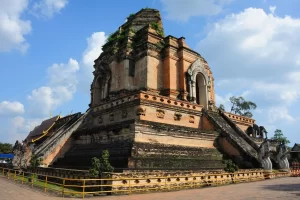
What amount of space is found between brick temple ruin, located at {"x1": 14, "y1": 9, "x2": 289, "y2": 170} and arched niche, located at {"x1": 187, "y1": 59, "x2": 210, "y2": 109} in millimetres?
88

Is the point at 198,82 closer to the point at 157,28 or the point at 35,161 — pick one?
the point at 157,28

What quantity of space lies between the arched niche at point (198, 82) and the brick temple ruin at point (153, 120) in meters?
0.09

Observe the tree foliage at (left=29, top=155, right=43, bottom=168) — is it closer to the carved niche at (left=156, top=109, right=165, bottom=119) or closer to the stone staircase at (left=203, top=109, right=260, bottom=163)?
the carved niche at (left=156, top=109, right=165, bottom=119)

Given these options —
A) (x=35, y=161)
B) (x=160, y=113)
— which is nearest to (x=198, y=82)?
(x=160, y=113)

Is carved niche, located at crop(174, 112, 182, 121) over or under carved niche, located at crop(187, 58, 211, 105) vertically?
under

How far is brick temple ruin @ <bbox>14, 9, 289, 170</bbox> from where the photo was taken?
51.6 ft

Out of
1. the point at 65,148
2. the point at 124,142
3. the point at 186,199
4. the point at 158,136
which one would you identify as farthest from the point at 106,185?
the point at 65,148

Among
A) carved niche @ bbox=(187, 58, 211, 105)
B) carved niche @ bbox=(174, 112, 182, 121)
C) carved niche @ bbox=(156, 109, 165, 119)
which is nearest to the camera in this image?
carved niche @ bbox=(156, 109, 165, 119)

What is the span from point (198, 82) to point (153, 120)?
10.2 metres

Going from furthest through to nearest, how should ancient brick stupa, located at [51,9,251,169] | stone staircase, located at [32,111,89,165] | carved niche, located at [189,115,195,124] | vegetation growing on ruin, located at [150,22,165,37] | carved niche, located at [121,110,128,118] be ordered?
vegetation growing on ruin, located at [150,22,165,37] < carved niche, located at [189,115,195,124] < stone staircase, located at [32,111,89,165] < carved niche, located at [121,110,128,118] < ancient brick stupa, located at [51,9,251,169]

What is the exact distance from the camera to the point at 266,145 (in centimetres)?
1848

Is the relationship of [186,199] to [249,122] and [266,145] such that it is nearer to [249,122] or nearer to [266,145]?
[266,145]

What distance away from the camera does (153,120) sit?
18047 mm

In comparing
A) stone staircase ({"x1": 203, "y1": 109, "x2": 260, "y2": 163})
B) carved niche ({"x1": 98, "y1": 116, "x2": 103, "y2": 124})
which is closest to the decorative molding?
stone staircase ({"x1": 203, "y1": 109, "x2": 260, "y2": 163})
